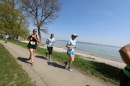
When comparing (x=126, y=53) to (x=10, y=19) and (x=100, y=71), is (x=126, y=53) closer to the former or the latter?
(x=100, y=71)

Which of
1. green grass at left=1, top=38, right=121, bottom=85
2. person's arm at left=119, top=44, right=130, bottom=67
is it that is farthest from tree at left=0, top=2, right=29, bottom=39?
person's arm at left=119, top=44, right=130, bottom=67

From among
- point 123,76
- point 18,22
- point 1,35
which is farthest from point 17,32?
point 123,76

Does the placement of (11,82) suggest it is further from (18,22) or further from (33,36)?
(18,22)

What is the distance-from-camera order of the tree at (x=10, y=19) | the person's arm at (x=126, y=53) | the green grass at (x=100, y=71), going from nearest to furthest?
the person's arm at (x=126, y=53) < the green grass at (x=100, y=71) < the tree at (x=10, y=19)

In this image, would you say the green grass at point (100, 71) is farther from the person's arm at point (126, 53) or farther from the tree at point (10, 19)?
the tree at point (10, 19)

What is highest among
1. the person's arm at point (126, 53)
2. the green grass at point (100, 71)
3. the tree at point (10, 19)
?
the tree at point (10, 19)

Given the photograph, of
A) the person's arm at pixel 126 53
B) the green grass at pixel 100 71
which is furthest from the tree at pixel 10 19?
the person's arm at pixel 126 53

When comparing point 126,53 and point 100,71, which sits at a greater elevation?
point 126,53

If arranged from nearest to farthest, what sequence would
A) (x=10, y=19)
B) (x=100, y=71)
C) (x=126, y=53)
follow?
(x=126, y=53)
(x=100, y=71)
(x=10, y=19)

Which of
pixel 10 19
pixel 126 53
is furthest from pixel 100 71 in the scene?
pixel 10 19

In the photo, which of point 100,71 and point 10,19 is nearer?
point 100,71

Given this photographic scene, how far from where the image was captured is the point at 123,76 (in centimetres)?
171

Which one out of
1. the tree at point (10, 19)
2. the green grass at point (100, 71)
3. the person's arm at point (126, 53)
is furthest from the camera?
the tree at point (10, 19)

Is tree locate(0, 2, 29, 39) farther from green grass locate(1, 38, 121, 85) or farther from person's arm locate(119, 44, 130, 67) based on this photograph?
person's arm locate(119, 44, 130, 67)
